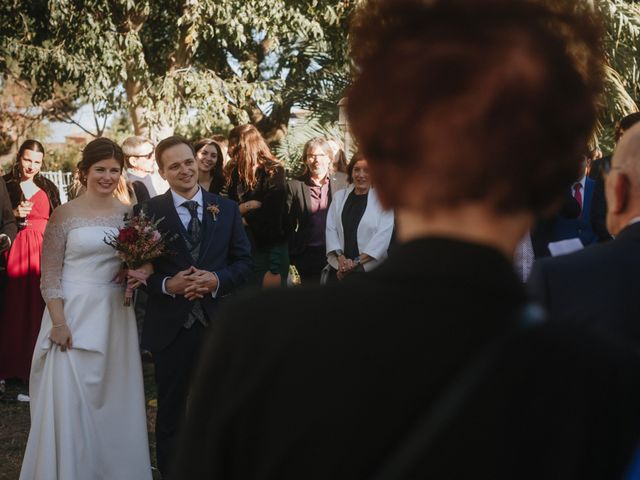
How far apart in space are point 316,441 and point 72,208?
14.1 feet

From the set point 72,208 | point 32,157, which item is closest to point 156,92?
point 32,157

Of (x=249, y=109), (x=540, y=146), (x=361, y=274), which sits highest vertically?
(x=249, y=109)

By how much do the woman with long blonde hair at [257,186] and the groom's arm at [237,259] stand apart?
1994 mm

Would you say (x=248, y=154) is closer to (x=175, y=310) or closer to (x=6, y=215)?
(x=6, y=215)

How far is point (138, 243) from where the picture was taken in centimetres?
488

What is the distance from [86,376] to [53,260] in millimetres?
749

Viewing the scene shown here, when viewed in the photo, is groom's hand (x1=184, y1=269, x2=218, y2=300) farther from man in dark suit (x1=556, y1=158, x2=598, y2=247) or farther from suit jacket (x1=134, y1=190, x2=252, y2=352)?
man in dark suit (x1=556, y1=158, x2=598, y2=247)

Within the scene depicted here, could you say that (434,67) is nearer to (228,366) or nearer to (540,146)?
(540,146)

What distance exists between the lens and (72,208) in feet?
16.8

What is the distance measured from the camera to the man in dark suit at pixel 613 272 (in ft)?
7.21

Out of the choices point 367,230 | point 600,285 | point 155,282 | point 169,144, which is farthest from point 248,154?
point 600,285

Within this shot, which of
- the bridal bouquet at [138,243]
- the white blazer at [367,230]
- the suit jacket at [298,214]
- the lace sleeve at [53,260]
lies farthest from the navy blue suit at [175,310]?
the suit jacket at [298,214]

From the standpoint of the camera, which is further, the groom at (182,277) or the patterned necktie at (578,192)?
the patterned necktie at (578,192)

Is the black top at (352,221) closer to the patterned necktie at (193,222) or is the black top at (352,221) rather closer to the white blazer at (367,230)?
the white blazer at (367,230)
